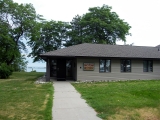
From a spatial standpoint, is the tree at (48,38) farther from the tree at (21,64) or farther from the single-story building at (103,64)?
the single-story building at (103,64)

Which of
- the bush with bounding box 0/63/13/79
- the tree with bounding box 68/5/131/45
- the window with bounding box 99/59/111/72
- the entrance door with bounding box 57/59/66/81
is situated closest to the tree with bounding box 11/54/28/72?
the tree with bounding box 68/5/131/45

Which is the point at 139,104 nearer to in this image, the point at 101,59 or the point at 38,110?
the point at 38,110

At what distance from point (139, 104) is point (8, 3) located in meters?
25.3

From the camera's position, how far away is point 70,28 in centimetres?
3244

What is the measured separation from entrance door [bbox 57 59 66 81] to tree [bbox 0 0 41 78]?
1132 cm

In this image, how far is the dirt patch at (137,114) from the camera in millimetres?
5550

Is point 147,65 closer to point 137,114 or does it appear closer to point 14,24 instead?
point 137,114

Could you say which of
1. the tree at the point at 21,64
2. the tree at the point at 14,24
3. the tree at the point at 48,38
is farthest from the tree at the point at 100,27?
the tree at the point at 21,64

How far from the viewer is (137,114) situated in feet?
19.4

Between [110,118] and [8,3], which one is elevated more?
→ [8,3]

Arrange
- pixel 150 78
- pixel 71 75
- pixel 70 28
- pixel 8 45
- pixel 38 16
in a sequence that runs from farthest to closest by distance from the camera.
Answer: pixel 70 28 → pixel 38 16 → pixel 8 45 → pixel 71 75 → pixel 150 78

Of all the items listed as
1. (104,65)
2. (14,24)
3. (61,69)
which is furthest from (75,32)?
(104,65)

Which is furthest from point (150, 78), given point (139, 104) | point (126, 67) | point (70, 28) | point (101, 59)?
point (70, 28)

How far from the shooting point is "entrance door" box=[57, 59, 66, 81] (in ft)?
56.9
